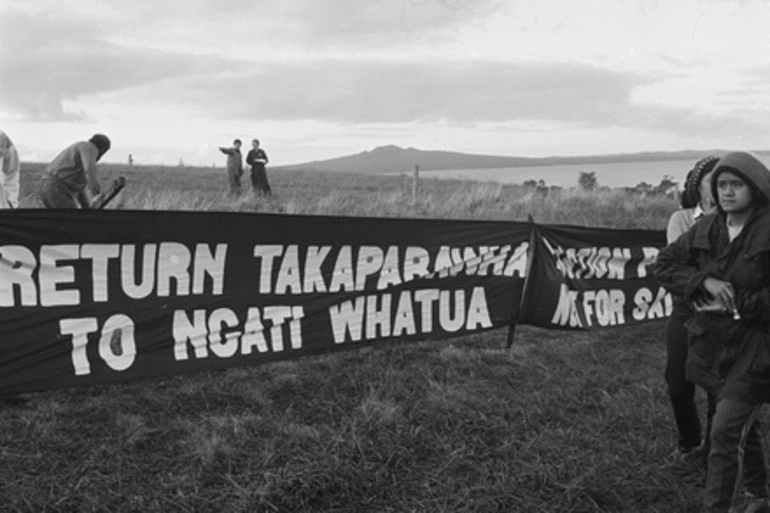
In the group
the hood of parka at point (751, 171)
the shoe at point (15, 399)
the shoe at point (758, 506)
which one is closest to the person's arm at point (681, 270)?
the hood of parka at point (751, 171)

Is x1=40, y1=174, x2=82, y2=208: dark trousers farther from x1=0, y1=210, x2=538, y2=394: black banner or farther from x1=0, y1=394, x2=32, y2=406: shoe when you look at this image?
x1=0, y1=394, x2=32, y2=406: shoe

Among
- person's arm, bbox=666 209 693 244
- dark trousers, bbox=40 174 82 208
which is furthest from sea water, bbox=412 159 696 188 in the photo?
dark trousers, bbox=40 174 82 208

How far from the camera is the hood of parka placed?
3.12m

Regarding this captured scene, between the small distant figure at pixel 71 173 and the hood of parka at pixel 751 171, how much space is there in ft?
23.2

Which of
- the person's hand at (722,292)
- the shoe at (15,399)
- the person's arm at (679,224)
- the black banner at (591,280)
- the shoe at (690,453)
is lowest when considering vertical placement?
the shoe at (690,453)

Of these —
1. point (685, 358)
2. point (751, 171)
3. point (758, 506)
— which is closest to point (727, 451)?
point (758, 506)

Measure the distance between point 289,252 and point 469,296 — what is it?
6.38 ft

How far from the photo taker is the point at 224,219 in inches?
205

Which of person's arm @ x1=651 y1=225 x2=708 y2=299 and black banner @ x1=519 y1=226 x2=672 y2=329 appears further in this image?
black banner @ x1=519 y1=226 x2=672 y2=329

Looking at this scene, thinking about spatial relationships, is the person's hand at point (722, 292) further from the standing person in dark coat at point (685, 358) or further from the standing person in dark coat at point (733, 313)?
the standing person in dark coat at point (685, 358)

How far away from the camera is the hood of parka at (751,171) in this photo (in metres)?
3.12

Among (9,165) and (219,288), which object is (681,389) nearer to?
(219,288)

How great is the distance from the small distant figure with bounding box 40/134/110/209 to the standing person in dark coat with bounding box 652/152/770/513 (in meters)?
7.03

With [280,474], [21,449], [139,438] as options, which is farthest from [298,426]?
[21,449]
